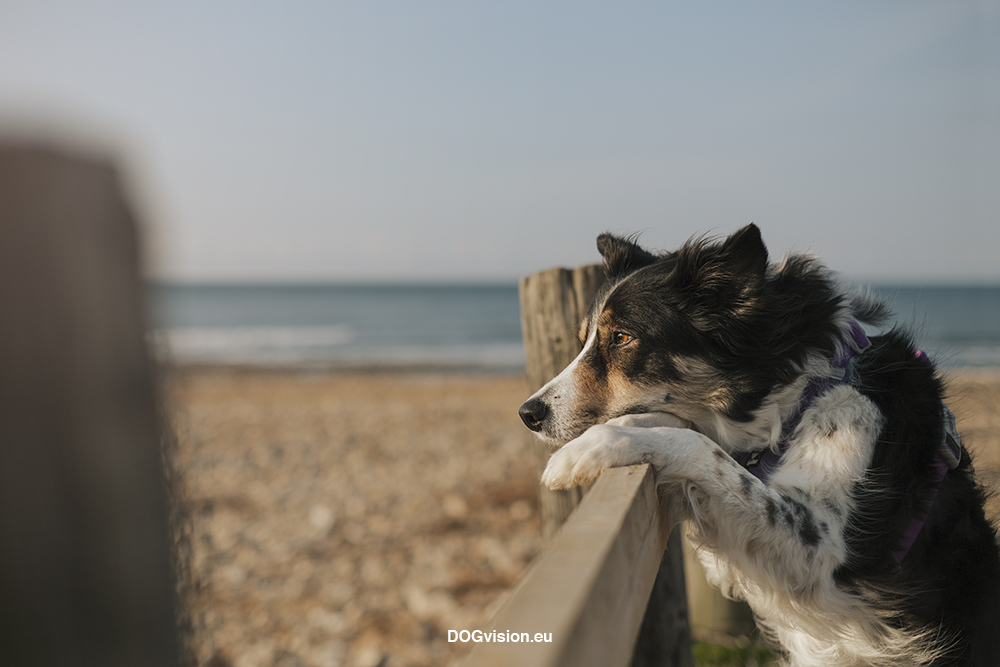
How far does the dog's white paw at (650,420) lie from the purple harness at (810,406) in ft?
0.83

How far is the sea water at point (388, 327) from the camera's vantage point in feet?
8.80

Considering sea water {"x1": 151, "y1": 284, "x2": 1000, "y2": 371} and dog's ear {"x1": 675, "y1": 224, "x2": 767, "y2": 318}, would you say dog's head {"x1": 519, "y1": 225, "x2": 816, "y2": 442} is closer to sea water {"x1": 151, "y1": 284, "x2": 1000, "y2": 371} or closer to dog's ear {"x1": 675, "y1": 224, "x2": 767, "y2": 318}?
dog's ear {"x1": 675, "y1": 224, "x2": 767, "y2": 318}

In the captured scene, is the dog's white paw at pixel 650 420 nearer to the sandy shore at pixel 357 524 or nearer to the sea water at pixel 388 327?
the sea water at pixel 388 327

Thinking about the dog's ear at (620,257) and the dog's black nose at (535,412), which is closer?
the dog's black nose at (535,412)

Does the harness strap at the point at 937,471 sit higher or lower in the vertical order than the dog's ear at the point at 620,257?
lower

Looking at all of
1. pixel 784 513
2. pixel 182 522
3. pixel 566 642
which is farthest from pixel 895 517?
pixel 182 522

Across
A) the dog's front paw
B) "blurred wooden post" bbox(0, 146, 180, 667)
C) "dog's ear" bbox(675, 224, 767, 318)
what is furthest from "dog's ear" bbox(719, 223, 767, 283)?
"blurred wooden post" bbox(0, 146, 180, 667)

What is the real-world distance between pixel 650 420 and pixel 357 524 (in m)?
5.58

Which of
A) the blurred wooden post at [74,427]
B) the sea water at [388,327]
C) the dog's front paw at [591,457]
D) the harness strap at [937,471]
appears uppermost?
the blurred wooden post at [74,427]

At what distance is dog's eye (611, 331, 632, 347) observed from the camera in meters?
2.55

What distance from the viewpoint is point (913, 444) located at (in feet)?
7.06

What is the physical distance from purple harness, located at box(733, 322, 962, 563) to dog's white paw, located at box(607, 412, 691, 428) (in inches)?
9.9

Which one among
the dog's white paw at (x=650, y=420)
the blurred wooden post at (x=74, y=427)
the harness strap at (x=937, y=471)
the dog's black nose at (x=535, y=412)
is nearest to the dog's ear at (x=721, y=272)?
the dog's white paw at (x=650, y=420)

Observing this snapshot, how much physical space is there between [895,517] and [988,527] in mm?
579
